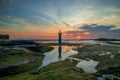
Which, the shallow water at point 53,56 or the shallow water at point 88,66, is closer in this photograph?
the shallow water at point 88,66

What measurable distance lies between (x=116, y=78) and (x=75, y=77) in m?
4.34

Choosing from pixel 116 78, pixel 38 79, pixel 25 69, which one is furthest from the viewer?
pixel 25 69

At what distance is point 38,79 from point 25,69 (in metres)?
10.8

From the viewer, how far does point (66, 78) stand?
56.4 ft

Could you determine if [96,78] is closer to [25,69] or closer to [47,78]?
[47,78]

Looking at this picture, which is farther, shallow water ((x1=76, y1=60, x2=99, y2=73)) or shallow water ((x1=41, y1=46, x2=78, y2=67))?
shallow water ((x1=41, y1=46, x2=78, y2=67))

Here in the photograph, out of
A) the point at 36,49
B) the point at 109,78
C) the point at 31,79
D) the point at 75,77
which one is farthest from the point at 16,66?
the point at 36,49

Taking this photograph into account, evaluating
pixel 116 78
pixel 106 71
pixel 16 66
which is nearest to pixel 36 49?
pixel 16 66

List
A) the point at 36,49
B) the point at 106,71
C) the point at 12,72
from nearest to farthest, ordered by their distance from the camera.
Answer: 1. the point at 106,71
2. the point at 12,72
3. the point at 36,49

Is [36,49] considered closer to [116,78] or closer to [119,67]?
[119,67]

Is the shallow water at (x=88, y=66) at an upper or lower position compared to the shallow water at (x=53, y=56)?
upper

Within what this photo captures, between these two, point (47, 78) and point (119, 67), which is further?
point (119, 67)

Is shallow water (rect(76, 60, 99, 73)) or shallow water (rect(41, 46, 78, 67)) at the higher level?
shallow water (rect(76, 60, 99, 73))

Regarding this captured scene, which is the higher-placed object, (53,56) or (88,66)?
(88,66)
